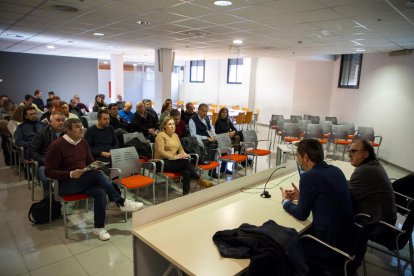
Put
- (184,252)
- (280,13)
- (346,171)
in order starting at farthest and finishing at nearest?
(280,13) < (346,171) < (184,252)

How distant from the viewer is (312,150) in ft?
6.85

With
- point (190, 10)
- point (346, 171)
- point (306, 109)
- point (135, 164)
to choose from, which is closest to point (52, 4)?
point (190, 10)

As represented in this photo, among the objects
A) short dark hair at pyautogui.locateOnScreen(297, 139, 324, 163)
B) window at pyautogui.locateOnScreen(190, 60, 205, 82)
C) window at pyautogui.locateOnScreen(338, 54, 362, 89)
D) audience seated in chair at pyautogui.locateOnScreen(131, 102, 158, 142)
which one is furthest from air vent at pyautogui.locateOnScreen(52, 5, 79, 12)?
window at pyautogui.locateOnScreen(190, 60, 205, 82)

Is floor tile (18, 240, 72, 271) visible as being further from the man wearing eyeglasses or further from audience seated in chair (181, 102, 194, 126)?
audience seated in chair (181, 102, 194, 126)

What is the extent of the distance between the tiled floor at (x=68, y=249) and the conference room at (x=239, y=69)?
1 centimetres

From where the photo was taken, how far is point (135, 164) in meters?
3.80

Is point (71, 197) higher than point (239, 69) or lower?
lower

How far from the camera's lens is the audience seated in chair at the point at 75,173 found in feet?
9.80

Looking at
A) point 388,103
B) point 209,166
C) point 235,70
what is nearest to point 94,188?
point 209,166

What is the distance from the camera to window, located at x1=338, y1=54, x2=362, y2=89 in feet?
28.7

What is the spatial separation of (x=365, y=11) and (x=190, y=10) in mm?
2423

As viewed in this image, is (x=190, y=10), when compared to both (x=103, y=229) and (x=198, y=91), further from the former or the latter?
(x=198, y=91)

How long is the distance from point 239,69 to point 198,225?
1274 cm

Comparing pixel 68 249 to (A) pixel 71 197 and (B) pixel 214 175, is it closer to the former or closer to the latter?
(A) pixel 71 197
